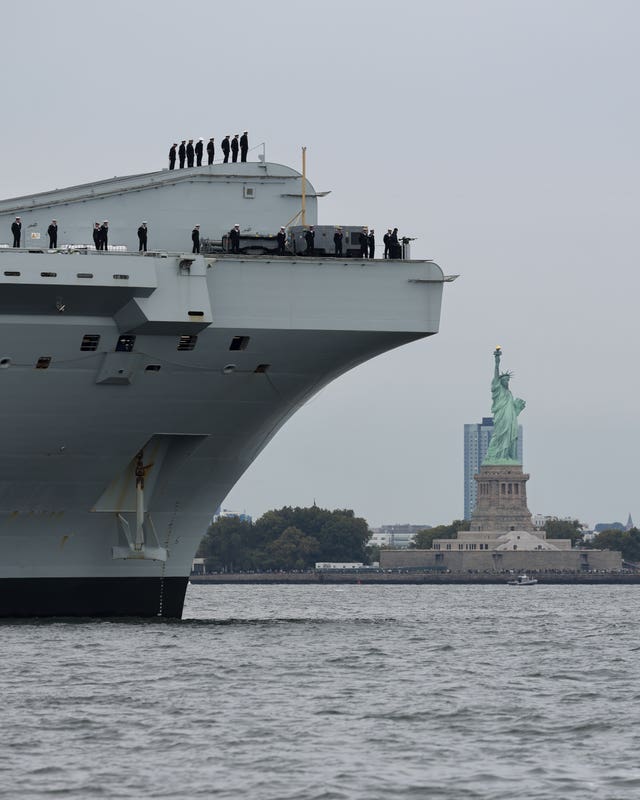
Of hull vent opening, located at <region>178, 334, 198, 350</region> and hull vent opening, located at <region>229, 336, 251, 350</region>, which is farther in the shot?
hull vent opening, located at <region>229, 336, 251, 350</region>

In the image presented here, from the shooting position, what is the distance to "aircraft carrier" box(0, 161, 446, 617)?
37781 millimetres

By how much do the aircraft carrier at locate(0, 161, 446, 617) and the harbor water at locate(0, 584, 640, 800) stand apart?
5.82 ft

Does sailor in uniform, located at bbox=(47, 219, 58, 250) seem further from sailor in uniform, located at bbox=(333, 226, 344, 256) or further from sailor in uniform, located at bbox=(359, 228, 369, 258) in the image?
sailor in uniform, located at bbox=(359, 228, 369, 258)

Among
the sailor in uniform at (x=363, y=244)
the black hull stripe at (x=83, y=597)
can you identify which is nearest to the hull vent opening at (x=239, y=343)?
the sailor in uniform at (x=363, y=244)

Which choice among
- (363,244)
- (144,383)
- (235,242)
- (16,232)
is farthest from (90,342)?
(363,244)

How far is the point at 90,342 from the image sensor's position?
38.5 m

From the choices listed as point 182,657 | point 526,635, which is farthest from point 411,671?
point 526,635

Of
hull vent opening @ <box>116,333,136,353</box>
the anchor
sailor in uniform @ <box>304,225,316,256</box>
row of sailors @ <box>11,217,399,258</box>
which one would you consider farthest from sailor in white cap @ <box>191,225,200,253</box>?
the anchor

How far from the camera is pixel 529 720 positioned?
86.7 feet

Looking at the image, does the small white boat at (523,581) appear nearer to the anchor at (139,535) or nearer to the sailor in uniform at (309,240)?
the anchor at (139,535)

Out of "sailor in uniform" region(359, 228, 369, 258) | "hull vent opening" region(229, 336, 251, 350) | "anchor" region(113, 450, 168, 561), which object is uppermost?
A: "sailor in uniform" region(359, 228, 369, 258)

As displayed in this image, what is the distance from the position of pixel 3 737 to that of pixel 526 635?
25.6 m

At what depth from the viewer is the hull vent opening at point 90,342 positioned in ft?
126

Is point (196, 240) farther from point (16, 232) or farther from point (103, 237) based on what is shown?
point (16, 232)
